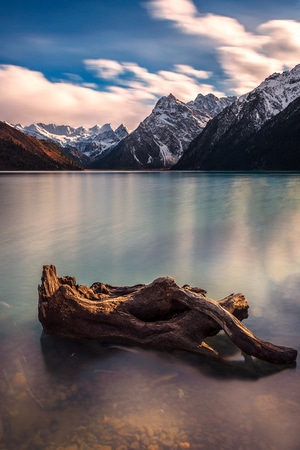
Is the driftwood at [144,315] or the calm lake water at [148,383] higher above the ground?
the driftwood at [144,315]

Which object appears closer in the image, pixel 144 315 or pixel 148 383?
pixel 148 383

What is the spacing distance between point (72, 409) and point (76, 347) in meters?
2.50

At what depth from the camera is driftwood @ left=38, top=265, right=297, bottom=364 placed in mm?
9102

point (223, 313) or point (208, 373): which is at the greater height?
point (223, 313)

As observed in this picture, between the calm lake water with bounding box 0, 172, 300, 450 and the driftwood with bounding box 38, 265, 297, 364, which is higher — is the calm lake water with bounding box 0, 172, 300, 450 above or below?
below

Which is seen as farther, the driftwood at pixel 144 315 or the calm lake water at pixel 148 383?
the driftwood at pixel 144 315

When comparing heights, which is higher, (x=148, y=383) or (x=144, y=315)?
(x=144, y=315)

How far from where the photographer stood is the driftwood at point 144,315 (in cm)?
910

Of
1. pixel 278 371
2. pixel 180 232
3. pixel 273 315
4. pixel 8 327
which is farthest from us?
pixel 180 232

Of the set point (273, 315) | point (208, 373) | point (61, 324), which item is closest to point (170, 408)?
point (208, 373)

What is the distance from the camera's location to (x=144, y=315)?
32.4 ft

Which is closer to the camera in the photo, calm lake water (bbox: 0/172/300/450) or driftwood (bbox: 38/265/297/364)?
calm lake water (bbox: 0/172/300/450)

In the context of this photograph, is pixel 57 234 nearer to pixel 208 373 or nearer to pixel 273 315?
pixel 273 315

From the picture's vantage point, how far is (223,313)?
8742 mm
